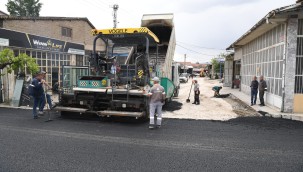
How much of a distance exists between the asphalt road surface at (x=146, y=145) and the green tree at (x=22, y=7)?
53.3 metres

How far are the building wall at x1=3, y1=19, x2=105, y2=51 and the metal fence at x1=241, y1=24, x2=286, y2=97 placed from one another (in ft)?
30.6

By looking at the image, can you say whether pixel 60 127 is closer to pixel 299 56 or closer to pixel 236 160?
pixel 236 160

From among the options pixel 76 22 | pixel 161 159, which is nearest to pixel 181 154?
pixel 161 159

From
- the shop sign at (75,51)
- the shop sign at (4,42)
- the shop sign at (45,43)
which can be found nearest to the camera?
the shop sign at (4,42)

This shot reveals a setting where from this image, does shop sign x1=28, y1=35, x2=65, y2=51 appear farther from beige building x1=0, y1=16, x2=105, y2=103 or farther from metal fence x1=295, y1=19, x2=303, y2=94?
metal fence x1=295, y1=19, x2=303, y2=94

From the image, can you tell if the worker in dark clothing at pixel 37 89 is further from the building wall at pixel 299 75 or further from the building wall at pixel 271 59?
the building wall at pixel 299 75

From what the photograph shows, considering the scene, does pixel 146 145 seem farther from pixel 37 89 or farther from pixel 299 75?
pixel 299 75

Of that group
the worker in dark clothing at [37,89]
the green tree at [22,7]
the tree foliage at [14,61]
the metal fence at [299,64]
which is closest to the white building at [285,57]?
the metal fence at [299,64]

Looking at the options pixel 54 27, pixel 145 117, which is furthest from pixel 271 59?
pixel 54 27

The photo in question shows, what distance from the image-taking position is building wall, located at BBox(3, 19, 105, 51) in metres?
18.7

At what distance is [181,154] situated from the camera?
5.16 m

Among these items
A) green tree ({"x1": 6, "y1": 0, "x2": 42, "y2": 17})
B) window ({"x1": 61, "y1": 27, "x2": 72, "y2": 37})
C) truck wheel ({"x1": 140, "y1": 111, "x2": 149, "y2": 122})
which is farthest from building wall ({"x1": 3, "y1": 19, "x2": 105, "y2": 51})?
green tree ({"x1": 6, "y1": 0, "x2": 42, "y2": 17})

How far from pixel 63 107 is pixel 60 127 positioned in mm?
1291

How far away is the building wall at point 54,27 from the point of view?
18.7 metres
